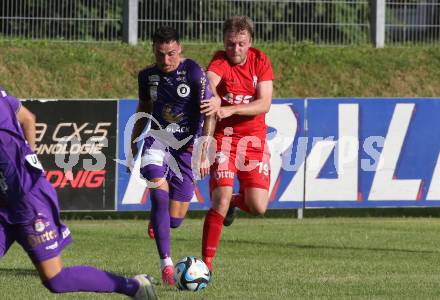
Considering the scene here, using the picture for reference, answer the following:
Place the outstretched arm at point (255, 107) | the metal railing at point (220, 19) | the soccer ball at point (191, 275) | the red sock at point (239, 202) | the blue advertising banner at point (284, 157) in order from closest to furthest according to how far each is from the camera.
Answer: the soccer ball at point (191, 275)
the outstretched arm at point (255, 107)
the red sock at point (239, 202)
the blue advertising banner at point (284, 157)
the metal railing at point (220, 19)

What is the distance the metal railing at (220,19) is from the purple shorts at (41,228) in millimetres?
15712

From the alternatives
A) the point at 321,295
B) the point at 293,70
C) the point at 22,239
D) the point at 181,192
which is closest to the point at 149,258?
the point at 181,192

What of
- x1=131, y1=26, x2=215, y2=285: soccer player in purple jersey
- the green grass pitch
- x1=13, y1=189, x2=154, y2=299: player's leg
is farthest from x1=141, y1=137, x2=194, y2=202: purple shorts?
x1=13, y1=189, x2=154, y2=299: player's leg

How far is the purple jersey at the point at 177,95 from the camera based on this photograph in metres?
9.98

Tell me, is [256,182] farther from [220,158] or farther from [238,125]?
[238,125]

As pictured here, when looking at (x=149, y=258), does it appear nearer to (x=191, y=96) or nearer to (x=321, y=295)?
(x=191, y=96)

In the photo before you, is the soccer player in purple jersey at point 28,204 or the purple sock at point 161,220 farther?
the purple sock at point 161,220

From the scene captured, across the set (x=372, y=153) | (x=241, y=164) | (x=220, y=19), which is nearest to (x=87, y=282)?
(x=241, y=164)

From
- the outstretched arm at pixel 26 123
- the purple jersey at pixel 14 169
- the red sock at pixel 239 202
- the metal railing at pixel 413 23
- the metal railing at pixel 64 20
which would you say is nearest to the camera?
the purple jersey at pixel 14 169

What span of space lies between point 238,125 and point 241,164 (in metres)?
0.36

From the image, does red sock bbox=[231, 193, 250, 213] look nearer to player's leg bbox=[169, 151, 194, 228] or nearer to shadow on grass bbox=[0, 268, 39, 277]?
player's leg bbox=[169, 151, 194, 228]

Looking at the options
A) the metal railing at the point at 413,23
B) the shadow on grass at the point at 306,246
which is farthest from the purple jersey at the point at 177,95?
the metal railing at the point at 413,23

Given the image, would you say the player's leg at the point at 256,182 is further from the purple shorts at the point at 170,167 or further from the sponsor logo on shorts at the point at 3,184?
the sponsor logo on shorts at the point at 3,184

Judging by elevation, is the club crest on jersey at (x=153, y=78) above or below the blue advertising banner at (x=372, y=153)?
above
